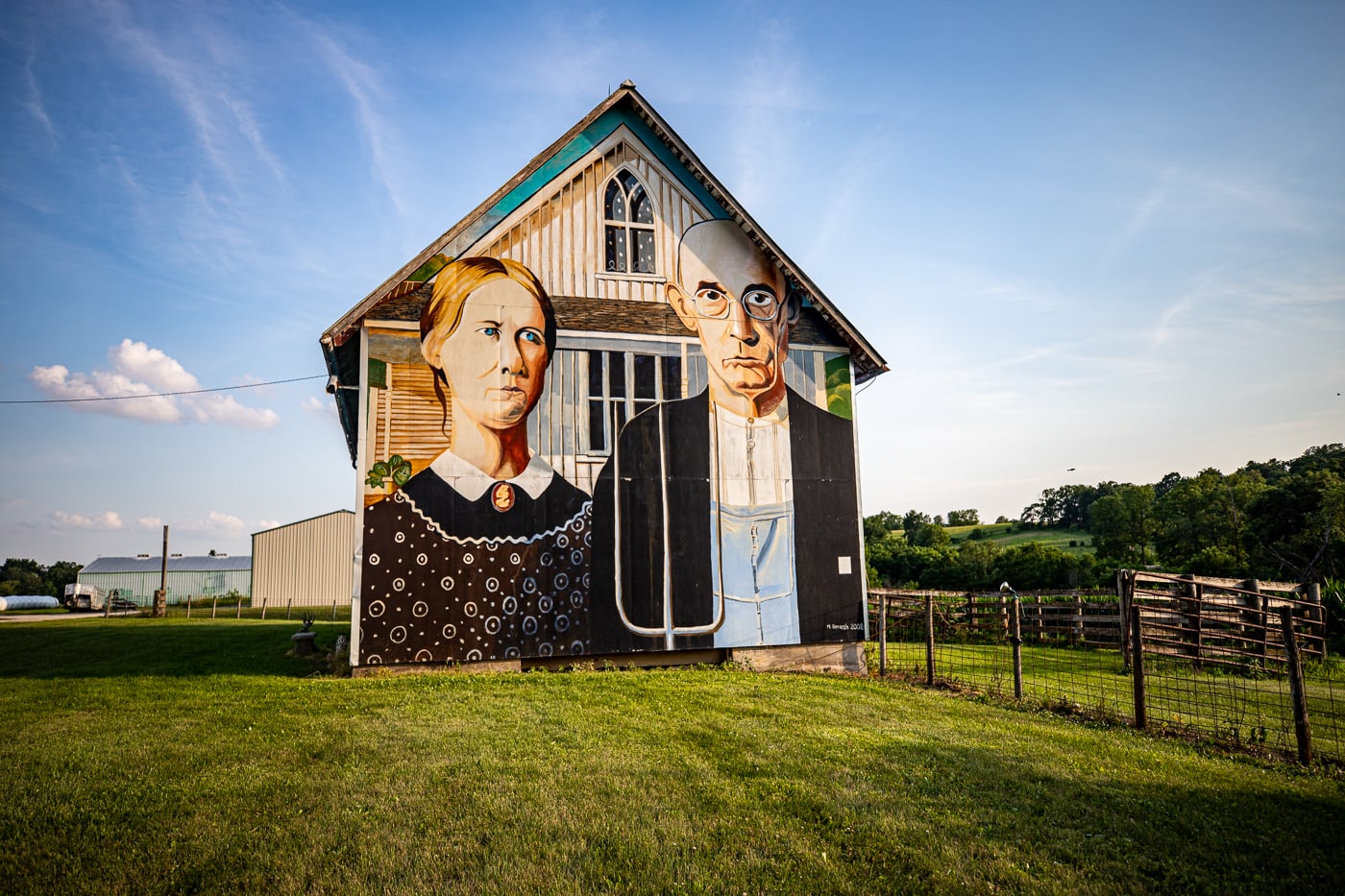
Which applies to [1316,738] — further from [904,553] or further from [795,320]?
[904,553]

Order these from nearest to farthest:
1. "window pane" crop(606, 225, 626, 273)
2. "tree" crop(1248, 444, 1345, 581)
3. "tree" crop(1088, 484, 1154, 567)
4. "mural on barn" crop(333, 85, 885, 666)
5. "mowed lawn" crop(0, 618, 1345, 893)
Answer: "mowed lawn" crop(0, 618, 1345, 893)
"mural on barn" crop(333, 85, 885, 666)
"window pane" crop(606, 225, 626, 273)
"tree" crop(1248, 444, 1345, 581)
"tree" crop(1088, 484, 1154, 567)

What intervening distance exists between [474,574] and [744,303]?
722 cm

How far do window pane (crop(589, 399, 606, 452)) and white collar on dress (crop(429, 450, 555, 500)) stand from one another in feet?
3.71

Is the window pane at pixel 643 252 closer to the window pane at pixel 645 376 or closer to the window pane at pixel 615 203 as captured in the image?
the window pane at pixel 615 203

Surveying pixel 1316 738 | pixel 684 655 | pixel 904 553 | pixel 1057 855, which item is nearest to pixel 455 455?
pixel 684 655

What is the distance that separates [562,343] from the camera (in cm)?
1370

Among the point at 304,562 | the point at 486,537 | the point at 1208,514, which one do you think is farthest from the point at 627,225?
the point at 1208,514

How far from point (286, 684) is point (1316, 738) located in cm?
1407

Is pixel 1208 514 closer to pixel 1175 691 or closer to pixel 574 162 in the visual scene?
pixel 1175 691

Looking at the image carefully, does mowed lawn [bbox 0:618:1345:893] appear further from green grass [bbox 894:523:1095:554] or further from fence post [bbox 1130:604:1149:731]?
green grass [bbox 894:523:1095:554]

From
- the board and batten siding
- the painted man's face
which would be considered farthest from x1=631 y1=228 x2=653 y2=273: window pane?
the painted man's face

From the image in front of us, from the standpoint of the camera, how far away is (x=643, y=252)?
1442cm

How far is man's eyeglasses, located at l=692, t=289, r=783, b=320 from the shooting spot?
1455 centimetres

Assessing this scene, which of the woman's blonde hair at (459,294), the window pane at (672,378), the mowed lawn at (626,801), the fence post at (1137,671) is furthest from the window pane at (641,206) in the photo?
the fence post at (1137,671)
